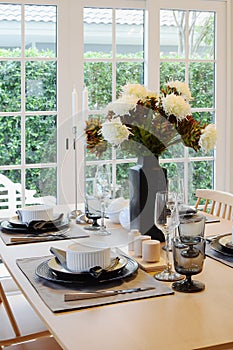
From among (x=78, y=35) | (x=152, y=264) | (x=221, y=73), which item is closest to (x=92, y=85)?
(x=78, y=35)

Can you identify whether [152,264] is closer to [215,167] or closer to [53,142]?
[53,142]

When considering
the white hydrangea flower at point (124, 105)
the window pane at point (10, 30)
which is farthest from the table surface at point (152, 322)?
the window pane at point (10, 30)

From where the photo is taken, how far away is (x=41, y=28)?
3.70 meters

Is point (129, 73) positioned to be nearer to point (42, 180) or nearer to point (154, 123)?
point (42, 180)

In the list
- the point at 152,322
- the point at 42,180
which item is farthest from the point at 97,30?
the point at 152,322

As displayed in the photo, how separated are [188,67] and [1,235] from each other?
2260 millimetres

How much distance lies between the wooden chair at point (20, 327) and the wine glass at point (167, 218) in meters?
0.52

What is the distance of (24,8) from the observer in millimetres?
3629

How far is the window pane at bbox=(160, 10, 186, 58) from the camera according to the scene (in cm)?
403

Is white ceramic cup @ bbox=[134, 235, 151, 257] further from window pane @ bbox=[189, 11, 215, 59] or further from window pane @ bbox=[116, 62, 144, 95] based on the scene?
window pane @ bbox=[189, 11, 215, 59]

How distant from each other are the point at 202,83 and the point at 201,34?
0.35 m

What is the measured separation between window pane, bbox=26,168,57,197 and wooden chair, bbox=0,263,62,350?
63 cm

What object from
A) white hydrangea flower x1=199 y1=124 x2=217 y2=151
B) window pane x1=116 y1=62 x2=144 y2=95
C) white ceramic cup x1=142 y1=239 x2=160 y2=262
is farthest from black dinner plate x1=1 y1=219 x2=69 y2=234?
window pane x1=116 y1=62 x2=144 y2=95

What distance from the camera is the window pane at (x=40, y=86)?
3.73 m
